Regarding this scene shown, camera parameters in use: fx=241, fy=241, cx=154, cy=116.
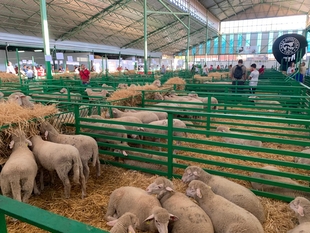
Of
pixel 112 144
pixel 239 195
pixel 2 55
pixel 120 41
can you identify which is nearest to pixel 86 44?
pixel 120 41

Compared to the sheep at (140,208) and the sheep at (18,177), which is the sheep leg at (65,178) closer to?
the sheep at (18,177)

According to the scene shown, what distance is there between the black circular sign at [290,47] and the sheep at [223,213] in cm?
1499

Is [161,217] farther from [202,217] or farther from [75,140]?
[75,140]

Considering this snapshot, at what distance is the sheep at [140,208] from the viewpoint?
227 cm

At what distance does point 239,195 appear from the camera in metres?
2.87

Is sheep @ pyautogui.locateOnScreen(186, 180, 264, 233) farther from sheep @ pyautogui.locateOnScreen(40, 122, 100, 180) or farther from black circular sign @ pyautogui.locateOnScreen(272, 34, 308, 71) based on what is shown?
black circular sign @ pyautogui.locateOnScreen(272, 34, 308, 71)

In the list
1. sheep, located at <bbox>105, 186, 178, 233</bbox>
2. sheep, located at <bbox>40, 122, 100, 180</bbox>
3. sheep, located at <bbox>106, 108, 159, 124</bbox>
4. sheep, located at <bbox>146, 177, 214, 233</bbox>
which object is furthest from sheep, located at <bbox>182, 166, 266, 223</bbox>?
sheep, located at <bbox>106, 108, 159, 124</bbox>

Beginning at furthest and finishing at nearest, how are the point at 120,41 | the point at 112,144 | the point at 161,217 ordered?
the point at 120,41 → the point at 112,144 → the point at 161,217

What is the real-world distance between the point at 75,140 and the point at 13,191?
108cm

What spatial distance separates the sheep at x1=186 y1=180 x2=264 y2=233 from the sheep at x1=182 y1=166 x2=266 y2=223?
0.29 m

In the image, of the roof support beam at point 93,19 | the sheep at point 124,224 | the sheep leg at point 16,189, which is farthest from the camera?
the roof support beam at point 93,19

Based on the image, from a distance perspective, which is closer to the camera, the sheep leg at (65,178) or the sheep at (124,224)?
the sheep at (124,224)

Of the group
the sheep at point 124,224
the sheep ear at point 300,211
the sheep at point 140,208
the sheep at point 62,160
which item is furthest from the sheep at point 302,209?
the sheep at point 62,160

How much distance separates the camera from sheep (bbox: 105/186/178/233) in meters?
2.27
